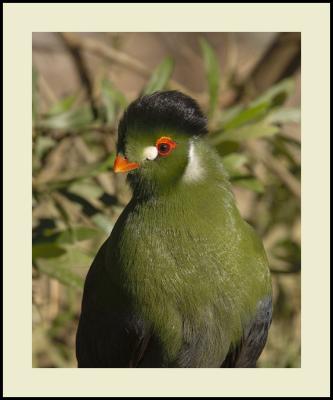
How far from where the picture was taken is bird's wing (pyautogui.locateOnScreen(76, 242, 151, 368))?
11.3 ft

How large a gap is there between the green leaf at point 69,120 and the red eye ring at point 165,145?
51.2 inches

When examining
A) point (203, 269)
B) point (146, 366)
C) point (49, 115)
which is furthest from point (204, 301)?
point (49, 115)

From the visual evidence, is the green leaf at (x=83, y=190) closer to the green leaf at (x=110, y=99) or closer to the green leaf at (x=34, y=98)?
the green leaf at (x=34, y=98)

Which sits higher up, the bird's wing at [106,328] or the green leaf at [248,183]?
the green leaf at [248,183]

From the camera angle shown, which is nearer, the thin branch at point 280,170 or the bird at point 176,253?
the bird at point 176,253

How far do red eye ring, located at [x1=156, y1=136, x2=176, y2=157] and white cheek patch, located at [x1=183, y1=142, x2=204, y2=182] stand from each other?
101 mm

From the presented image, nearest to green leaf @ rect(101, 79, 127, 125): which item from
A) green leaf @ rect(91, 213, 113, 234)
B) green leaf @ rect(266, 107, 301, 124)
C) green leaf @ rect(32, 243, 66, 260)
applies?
green leaf @ rect(91, 213, 113, 234)

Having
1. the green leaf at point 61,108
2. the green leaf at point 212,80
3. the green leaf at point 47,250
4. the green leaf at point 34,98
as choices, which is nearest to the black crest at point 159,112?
the green leaf at point 47,250

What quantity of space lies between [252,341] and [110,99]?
160 centimetres

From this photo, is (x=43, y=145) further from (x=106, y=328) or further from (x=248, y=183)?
(x=106, y=328)

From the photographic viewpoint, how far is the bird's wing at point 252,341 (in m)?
3.57

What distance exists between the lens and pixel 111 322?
3.56 m

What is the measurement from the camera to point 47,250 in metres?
3.85

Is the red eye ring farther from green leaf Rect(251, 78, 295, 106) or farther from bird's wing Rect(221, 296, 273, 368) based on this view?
green leaf Rect(251, 78, 295, 106)
